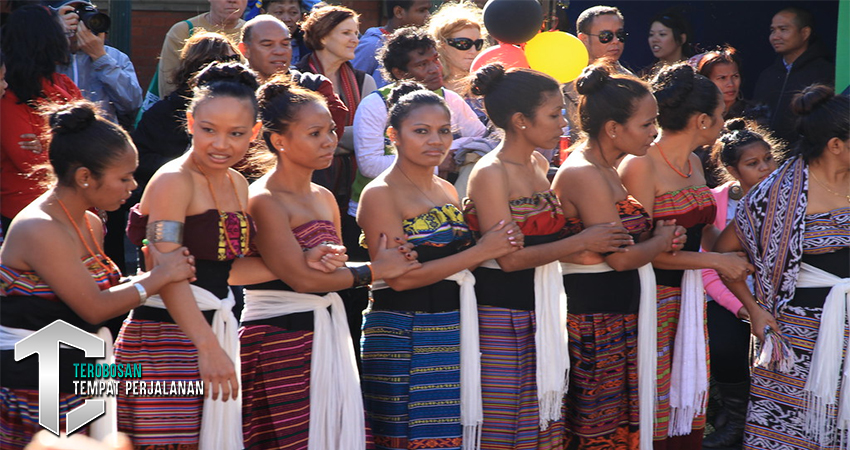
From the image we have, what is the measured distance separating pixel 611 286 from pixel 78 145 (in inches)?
83.3

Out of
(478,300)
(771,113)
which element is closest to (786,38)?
(771,113)

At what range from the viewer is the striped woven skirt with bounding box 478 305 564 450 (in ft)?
11.3

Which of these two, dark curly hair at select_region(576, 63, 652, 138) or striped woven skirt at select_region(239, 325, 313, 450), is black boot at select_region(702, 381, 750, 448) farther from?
striped woven skirt at select_region(239, 325, 313, 450)

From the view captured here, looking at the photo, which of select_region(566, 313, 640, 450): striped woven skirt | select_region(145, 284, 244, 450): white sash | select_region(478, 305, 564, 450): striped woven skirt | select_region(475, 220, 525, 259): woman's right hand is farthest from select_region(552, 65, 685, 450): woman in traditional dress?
select_region(145, 284, 244, 450): white sash

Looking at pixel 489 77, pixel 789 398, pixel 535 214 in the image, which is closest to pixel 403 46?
pixel 489 77

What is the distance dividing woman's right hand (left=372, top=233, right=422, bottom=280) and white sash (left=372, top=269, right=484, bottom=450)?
0.21 metres

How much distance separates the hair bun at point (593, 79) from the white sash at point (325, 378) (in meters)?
1.45

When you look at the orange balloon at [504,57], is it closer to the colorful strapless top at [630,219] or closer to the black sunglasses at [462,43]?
the black sunglasses at [462,43]

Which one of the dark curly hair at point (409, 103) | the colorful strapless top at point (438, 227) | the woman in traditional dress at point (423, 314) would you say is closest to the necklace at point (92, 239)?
the woman in traditional dress at point (423, 314)

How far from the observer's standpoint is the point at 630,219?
3697mm

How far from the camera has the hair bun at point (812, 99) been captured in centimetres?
377

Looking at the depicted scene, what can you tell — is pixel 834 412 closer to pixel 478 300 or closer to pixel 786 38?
pixel 478 300

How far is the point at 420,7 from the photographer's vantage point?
236 inches

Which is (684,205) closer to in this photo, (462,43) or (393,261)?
(393,261)
